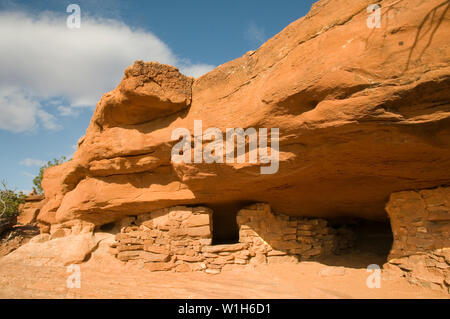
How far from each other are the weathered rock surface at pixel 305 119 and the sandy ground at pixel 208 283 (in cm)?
127

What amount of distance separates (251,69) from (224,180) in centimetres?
194

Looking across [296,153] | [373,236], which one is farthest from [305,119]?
[373,236]

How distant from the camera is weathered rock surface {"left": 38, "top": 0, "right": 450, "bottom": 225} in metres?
3.05

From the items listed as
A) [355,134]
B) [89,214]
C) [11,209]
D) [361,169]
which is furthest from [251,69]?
[11,209]

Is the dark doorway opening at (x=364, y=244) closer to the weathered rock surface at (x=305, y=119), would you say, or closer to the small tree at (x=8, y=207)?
the weathered rock surface at (x=305, y=119)

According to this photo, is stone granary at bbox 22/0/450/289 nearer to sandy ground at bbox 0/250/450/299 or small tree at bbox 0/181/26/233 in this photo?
sandy ground at bbox 0/250/450/299

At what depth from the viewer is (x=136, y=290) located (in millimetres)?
4145

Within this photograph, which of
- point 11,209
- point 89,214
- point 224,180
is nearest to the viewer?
point 224,180

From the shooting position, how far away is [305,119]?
372cm

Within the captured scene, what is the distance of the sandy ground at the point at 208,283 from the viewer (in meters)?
3.84

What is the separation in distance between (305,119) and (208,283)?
3016 millimetres

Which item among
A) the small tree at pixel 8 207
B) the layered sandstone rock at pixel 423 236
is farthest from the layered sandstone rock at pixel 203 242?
the small tree at pixel 8 207

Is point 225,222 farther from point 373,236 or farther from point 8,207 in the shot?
point 8,207
